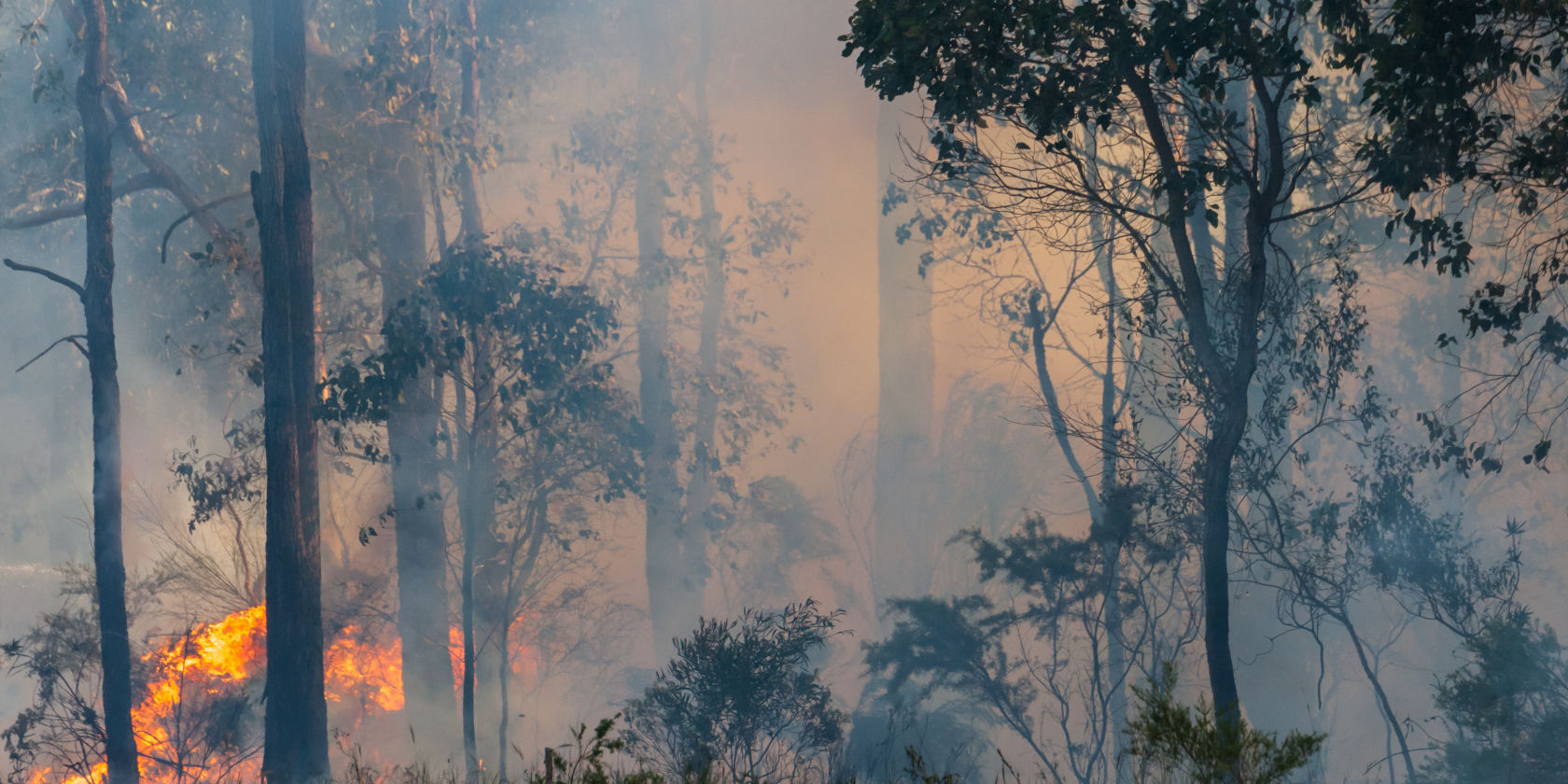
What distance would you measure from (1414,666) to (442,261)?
Answer: 18.8 meters

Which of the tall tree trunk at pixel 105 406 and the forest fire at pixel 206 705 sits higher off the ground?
the tall tree trunk at pixel 105 406

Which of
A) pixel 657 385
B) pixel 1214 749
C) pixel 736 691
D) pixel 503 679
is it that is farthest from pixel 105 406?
pixel 657 385

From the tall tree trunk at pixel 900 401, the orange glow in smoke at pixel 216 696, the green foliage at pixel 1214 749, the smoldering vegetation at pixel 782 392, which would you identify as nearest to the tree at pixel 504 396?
the smoldering vegetation at pixel 782 392

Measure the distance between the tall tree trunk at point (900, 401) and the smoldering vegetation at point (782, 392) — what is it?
0.38 ft

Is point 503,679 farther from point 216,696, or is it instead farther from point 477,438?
point 216,696

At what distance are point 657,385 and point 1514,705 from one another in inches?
674

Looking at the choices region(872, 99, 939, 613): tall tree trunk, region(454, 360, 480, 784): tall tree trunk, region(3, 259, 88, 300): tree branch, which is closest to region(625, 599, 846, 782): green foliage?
region(454, 360, 480, 784): tall tree trunk

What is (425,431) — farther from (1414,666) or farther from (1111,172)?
(1414,666)

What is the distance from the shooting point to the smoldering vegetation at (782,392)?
754 centimetres

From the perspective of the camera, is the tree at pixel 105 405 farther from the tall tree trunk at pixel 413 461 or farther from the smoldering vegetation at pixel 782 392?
the tall tree trunk at pixel 413 461

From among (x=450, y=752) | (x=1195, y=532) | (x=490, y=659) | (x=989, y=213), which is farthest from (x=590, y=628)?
(x=1195, y=532)

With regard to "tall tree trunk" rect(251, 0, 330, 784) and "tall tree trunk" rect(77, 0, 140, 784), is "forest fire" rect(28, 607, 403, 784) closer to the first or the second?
"tall tree trunk" rect(77, 0, 140, 784)

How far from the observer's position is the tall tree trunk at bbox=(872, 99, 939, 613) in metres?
26.1

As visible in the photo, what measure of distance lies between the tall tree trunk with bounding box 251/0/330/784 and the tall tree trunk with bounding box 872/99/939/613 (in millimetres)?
16592
